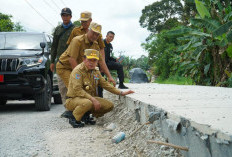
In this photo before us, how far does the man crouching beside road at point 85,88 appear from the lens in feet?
13.9

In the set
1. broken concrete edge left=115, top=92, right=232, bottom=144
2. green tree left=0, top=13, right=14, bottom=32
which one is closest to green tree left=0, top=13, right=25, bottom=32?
green tree left=0, top=13, right=14, bottom=32

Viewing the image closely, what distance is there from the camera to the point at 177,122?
2400mm

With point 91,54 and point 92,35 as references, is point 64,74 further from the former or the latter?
point 91,54

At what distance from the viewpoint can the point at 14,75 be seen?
20.5 feet

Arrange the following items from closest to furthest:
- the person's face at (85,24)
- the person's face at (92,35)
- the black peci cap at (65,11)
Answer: the person's face at (92,35)
the person's face at (85,24)
the black peci cap at (65,11)

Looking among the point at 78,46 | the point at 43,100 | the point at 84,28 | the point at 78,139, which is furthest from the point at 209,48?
the point at 78,139

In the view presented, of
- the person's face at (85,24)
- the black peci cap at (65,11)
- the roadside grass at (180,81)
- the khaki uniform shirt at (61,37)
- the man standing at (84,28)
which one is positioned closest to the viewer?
the man standing at (84,28)

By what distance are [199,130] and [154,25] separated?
124 feet

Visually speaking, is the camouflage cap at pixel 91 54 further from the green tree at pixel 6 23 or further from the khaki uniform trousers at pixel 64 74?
the green tree at pixel 6 23

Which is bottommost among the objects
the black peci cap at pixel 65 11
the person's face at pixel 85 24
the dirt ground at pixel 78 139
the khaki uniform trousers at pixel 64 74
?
the dirt ground at pixel 78 139

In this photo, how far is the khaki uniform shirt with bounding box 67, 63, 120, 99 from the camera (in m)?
4.25

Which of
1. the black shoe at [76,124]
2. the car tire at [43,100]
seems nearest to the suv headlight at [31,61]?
the car tire at [43,100]

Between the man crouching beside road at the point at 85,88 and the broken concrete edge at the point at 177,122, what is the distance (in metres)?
0.71

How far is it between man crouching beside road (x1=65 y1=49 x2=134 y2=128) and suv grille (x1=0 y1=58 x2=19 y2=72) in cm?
237
